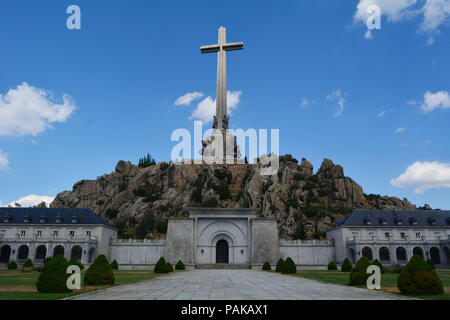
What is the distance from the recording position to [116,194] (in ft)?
274

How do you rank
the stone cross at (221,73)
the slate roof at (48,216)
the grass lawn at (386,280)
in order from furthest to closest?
the stone cross at (221,73) < the slate roof at (48,216) < the grass lawn at (386,280)

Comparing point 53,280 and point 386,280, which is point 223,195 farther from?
point 53,280

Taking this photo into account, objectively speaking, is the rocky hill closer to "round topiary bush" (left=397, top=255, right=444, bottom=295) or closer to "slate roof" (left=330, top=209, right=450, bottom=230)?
"slate roof" (left=330, top=209, right=450, bottom=230)

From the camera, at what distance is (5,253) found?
53969 millimetres

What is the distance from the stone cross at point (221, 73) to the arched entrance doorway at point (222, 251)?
145 feet

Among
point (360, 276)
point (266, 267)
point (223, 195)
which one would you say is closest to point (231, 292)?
point (360, 276)

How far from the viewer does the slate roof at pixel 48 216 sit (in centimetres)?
Result: 5303

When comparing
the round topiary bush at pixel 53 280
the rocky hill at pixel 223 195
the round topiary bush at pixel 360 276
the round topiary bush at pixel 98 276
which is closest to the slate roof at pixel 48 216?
the rocky hill at pixel 223 195

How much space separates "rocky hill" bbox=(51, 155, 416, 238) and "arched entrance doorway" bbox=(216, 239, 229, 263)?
23.7m

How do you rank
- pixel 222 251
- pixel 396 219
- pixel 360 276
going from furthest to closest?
pixel 396 219 → pixel 222 251 → pixel 360 276

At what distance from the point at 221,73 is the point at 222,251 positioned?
52055 millimetres

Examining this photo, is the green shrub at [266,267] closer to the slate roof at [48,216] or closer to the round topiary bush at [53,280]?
the slate roof at [48,216]

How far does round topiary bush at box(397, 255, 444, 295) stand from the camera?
546 inches
